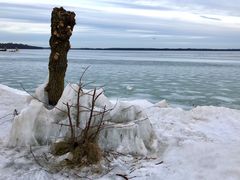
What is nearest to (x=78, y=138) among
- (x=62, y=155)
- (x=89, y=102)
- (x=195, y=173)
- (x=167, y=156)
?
(x=62, y=155)

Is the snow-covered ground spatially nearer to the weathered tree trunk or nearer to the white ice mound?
the white ice mound

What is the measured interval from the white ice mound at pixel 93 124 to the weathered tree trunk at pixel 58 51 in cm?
138

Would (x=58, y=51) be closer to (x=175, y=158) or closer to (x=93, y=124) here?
(x=93, y=124)

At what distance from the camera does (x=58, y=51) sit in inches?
316

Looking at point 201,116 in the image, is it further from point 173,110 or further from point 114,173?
point 114,173

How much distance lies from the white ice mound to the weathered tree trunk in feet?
4.51

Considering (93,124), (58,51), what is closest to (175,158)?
(93,124)

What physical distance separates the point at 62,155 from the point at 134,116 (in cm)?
148

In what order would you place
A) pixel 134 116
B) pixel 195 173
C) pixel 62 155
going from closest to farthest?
pixel 195 173, pixel 62 155, pixel 134 116

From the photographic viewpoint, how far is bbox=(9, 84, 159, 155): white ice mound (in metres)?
6.13

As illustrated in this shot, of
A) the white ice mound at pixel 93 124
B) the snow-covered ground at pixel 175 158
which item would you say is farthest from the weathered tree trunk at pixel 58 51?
the white ice mound at pixel 93 124

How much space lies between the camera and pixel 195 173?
17.3 feet

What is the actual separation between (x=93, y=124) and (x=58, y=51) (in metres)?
2.43

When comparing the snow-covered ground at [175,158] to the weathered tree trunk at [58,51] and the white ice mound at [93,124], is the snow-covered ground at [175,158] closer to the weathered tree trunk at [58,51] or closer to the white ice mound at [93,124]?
the white ice mound at [93,124]
